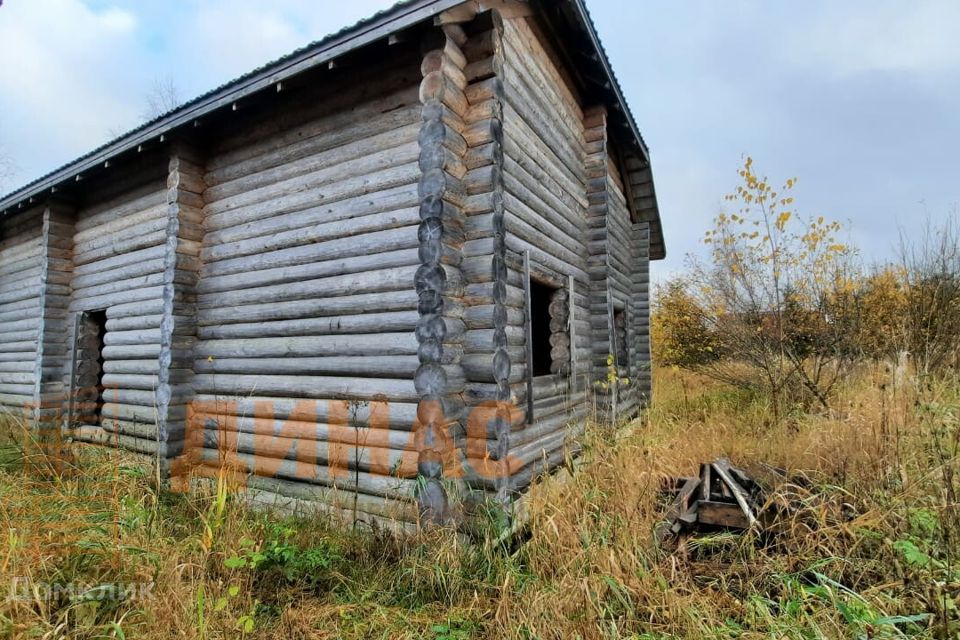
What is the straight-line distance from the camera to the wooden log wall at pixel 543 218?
193 inches

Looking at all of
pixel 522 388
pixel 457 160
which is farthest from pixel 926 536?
pixel 457 160

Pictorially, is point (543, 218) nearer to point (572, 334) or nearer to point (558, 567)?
point (572, 334)

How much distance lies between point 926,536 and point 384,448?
4188mm

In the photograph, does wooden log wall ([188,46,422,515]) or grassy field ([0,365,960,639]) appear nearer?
grassy field ([0,365,960,639])

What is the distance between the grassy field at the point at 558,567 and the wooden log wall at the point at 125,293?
9.97 ft

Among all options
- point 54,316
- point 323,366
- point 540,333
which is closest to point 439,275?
point 323,366

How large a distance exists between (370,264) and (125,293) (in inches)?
204

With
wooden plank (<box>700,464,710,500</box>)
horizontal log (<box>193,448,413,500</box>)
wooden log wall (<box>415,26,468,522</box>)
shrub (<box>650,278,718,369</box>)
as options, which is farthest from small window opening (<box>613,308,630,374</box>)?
horizontal log (<box>193,448,413,500</box>)

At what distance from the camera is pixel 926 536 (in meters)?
3.14

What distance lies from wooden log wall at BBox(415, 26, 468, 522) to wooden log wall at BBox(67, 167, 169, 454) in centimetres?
484

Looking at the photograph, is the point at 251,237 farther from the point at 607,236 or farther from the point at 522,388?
the point at 607,236

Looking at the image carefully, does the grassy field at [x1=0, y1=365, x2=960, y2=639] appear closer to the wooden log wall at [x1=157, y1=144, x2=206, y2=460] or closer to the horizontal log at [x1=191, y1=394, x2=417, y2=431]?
the horizontal log at [x1=191, y1=394, x2=417, y2=431]

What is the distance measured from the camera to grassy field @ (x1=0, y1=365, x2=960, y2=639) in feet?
8.84

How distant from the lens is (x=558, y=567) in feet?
11.0
